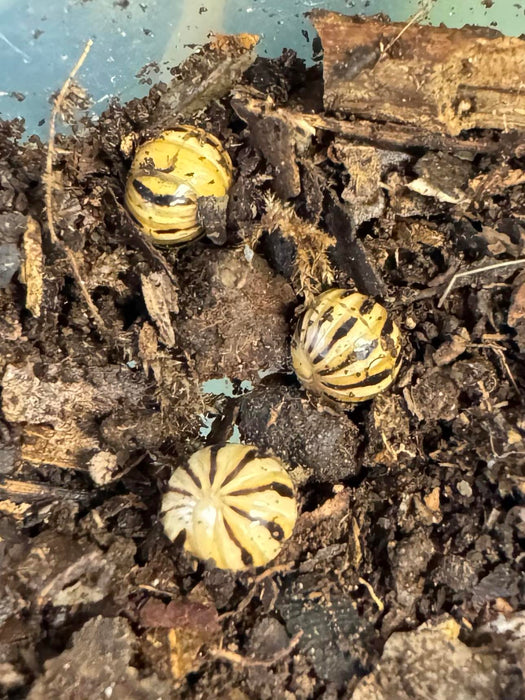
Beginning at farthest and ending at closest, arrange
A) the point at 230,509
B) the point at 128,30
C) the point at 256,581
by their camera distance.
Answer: the point at 128,30, the point at 256,581, the point at 230,509

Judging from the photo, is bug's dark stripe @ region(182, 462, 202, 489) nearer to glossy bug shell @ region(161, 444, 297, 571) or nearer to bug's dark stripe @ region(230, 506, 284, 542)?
glossy bug shell @ region(161, 444, 297, 571)

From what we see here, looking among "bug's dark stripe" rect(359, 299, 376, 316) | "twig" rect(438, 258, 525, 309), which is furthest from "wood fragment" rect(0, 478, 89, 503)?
"twig" rect(438, 258, 525, 309)

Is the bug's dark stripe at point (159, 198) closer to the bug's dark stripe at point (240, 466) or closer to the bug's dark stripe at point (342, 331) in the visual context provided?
the bug's dark stripe at point (342, 331)

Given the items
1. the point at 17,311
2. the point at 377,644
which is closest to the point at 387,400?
the point at 377,644

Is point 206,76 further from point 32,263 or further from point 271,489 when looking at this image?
point 271,489

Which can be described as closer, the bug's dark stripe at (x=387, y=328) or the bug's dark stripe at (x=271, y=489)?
the bug's dark stripe at (x=271, y=489)

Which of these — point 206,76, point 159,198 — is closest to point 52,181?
point 159,198

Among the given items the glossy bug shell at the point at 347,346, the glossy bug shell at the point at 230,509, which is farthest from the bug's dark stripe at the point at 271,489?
the glossy bug shell at the point at 347,346
